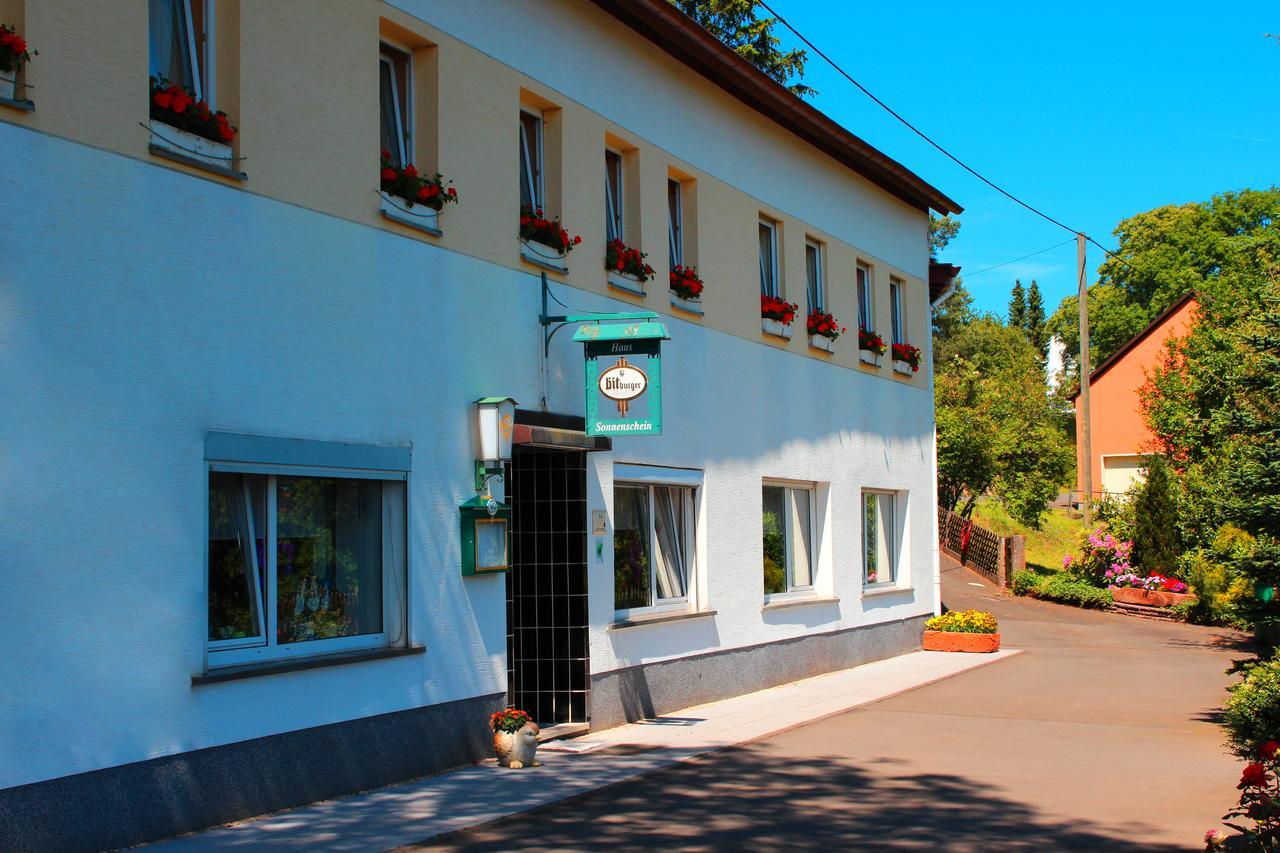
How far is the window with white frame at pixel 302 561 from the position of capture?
864cm

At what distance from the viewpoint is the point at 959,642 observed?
20.5m

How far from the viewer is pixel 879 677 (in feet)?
56.4

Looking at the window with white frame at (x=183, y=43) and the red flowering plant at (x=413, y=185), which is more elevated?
the window with white frame at (x=183, y=43)

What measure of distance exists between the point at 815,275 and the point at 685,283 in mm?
4463

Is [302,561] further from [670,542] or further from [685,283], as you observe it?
[685,283]

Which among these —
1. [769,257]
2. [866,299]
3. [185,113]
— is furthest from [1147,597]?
[185,113]

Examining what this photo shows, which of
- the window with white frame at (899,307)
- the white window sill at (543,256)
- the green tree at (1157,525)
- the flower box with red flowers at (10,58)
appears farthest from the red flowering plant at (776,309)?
the green tree at (1157,525)

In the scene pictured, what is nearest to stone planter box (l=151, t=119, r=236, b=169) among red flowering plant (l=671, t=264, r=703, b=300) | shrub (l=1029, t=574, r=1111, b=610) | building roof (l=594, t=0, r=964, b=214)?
building roof (l=594, t=0, r=964, b=214)

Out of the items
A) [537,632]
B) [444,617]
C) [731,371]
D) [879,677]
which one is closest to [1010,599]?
[879,677]

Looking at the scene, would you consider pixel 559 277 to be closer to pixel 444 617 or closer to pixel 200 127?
pixel 444 617

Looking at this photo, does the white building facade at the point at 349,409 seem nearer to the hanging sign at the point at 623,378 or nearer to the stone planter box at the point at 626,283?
the stone planter box at the point at 626,283

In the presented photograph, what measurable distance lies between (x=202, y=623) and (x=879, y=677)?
1079 centimetres

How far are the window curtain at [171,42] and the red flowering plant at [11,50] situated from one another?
1238mm

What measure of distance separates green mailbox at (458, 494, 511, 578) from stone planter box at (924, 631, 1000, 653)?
1142cm
